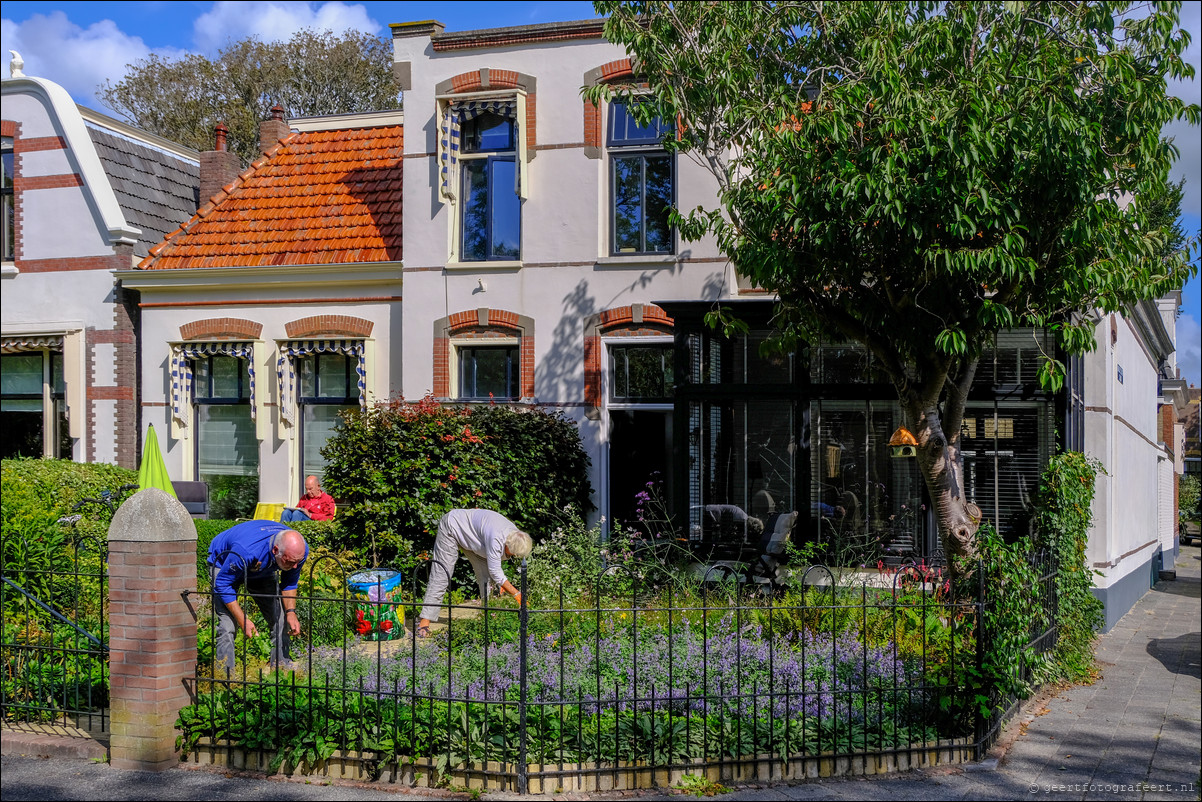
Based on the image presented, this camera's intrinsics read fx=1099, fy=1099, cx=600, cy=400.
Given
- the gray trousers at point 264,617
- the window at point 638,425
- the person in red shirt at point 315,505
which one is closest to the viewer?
the gray trousers at point 264,617

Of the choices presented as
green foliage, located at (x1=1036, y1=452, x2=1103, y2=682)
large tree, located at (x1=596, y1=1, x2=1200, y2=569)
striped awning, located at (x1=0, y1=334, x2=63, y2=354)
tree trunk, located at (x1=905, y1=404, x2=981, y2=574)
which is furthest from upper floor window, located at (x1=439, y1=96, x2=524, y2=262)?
green foliage, located at (x1=1036, y1=452, x2=1103, y2=682)

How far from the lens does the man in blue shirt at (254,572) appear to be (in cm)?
753

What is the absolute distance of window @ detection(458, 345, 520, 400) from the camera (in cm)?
1484

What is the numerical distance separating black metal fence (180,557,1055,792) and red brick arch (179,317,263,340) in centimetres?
852

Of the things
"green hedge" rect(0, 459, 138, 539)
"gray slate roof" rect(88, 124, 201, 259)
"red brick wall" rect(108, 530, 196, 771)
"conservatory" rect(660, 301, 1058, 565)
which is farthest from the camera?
"gray slate roof" rect(88, 124, 201, 259)

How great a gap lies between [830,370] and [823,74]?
3474 mm

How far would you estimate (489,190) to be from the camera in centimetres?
1493

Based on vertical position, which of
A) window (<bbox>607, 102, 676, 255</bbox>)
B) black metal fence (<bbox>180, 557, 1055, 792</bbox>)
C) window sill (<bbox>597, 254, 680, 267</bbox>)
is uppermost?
window (<bbox>607, 102, 676, 255</bbox>)

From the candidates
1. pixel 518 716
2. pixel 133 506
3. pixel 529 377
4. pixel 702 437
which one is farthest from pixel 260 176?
pixel 518 716

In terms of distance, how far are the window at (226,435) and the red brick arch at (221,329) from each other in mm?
367

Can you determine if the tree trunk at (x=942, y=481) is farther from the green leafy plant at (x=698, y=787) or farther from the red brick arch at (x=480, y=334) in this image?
the red brick arch at (x=480, y=334)

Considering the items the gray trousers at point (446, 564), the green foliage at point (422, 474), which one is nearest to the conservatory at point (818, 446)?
the green foliage at point (422, 474)

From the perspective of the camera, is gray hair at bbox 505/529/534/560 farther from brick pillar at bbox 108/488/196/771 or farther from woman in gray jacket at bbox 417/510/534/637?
brick pillar at bbox 108/488/196/771

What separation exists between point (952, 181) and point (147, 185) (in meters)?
13.8
